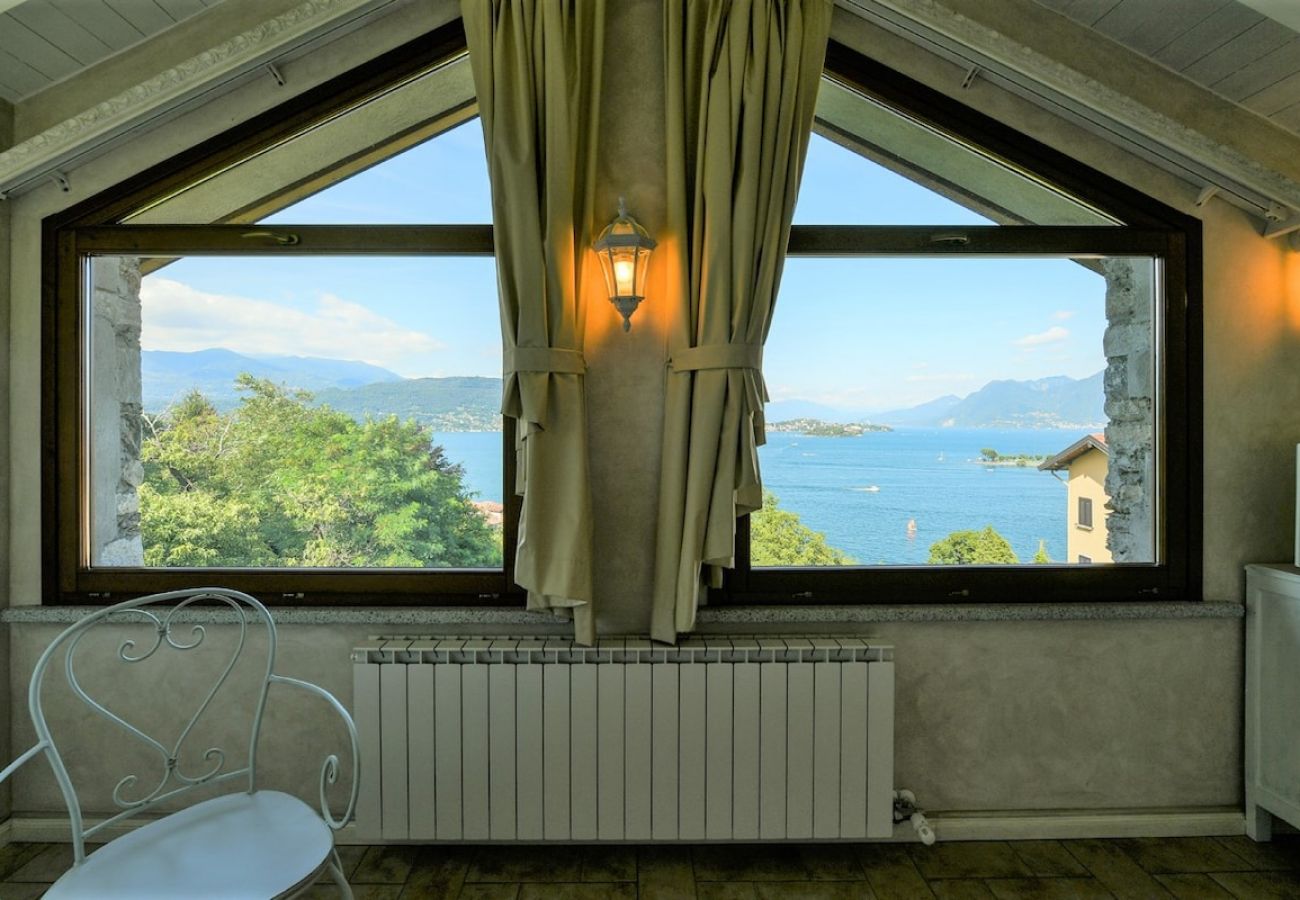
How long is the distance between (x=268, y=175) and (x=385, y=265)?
48cm

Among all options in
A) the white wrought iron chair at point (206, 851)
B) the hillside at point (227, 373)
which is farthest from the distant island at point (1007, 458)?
the white wrought iron chair at point (206, 851)

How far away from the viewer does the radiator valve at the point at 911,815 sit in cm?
247

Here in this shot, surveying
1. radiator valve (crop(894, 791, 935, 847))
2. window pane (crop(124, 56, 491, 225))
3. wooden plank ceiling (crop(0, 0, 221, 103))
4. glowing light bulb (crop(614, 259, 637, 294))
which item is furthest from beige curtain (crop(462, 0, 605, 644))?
radiator valve (crop(894, 791, 935, 847))

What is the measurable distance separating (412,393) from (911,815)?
6.90 ft

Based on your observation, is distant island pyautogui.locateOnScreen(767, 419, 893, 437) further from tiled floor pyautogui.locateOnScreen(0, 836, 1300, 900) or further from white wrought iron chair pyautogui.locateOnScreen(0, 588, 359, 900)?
white wrought iron chair pyautogui.locateOnScreen(0, 588, 359, 900)

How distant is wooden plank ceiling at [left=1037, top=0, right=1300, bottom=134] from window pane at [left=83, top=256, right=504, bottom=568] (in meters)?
2.16

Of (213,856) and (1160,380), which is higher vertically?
(1160,380)

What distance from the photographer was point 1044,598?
261 centimetres

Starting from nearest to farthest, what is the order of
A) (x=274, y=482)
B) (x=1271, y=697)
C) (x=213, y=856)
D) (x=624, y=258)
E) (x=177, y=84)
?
(x=213, y=856) < (x=177, y=84) < (x=624, y=258) < (x=1271, y=697) < (x=274, y=482)

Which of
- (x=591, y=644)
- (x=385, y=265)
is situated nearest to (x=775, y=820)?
(x=591, y=644)

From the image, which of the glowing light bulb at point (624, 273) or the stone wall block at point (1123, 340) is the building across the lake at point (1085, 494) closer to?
the stone wall block at point (1123, 340)

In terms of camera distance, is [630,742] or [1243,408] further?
[1243,408]

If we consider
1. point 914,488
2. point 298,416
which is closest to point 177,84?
point 298,416

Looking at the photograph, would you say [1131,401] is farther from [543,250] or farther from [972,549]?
[543,250]
